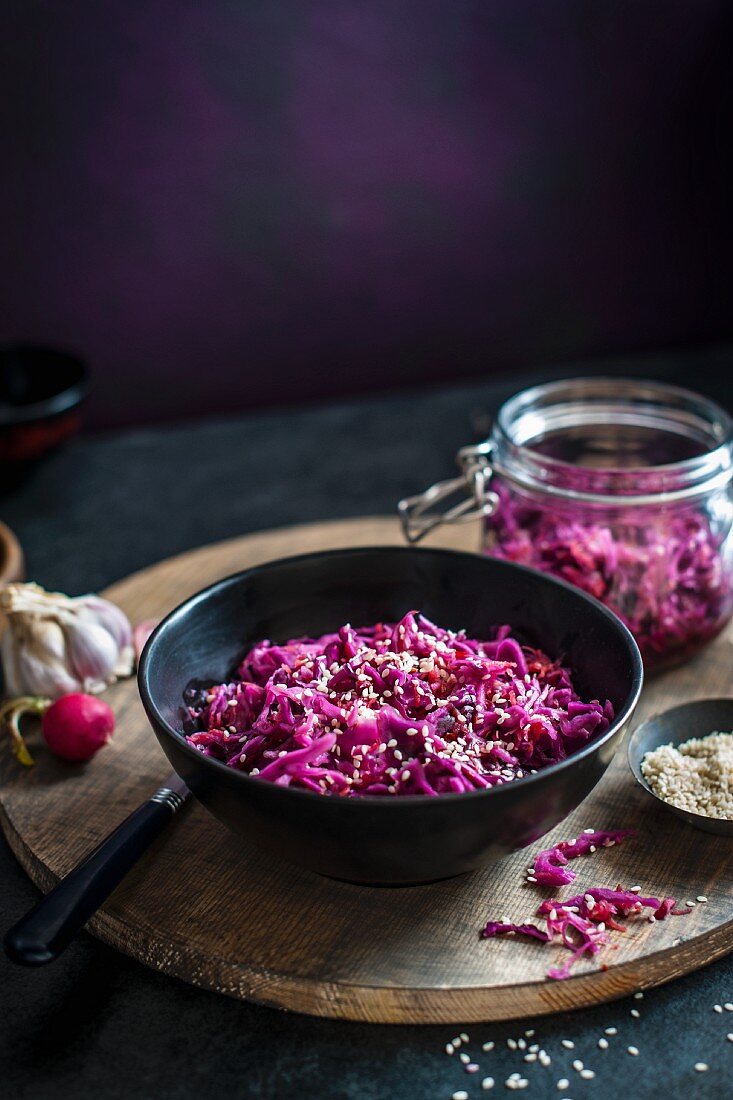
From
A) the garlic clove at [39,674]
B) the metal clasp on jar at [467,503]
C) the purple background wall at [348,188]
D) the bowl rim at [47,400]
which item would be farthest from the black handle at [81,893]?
the purple background wall at [348,188]

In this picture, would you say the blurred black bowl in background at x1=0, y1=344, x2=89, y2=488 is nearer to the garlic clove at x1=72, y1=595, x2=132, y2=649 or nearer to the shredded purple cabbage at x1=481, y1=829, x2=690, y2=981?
the garlic clove at x1=72, y1=595, x2=132, y2=649

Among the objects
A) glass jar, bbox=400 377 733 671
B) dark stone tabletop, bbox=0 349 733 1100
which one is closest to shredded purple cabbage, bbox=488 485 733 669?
glass jar, bbox=400 377 733 671

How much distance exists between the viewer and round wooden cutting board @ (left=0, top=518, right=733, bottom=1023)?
1.39 metres

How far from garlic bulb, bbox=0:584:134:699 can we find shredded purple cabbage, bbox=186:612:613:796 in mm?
332

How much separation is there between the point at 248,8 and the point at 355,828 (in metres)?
2.76

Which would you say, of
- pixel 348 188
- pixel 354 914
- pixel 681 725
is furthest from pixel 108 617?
pixel 348 188

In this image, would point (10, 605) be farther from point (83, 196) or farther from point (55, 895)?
point (83, 196)

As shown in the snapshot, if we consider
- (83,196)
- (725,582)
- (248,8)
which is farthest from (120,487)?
(725,582)

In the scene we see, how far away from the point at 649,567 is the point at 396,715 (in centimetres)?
66

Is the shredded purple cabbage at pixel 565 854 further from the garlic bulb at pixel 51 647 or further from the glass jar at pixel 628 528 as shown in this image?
the garlic bulb at pixel 51 647

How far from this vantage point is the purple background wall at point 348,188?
10.9 ft

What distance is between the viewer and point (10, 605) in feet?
6.48

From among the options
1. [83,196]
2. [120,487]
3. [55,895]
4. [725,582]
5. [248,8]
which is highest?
[248,8]

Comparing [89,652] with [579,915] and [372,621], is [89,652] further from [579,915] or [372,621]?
[579,915]
